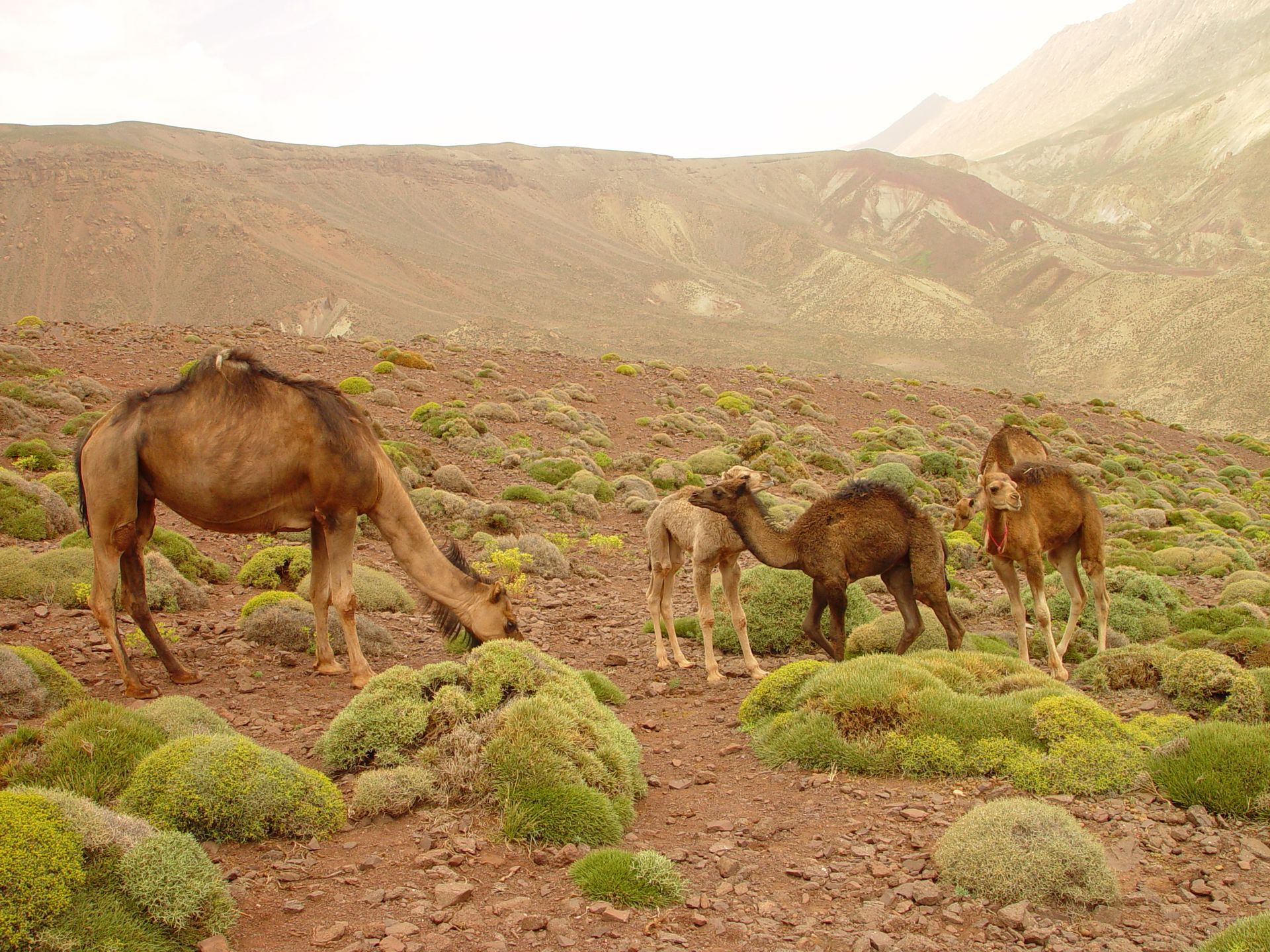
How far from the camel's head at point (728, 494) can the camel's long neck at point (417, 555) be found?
2.82 metres

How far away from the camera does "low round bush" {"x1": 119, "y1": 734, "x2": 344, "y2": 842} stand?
5652 millimetres

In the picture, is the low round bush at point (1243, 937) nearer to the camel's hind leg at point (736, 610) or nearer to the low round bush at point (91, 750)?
the camel's hind leg at point (736, 610)

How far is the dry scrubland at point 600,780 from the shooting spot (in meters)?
5.10

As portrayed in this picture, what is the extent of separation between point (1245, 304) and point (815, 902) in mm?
107355

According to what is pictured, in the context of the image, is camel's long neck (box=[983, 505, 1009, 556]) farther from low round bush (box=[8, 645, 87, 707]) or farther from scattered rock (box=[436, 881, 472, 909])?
low round bush (box=[8, 645, 87, 707])

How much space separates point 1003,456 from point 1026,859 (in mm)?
8466

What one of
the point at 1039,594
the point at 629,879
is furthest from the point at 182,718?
the point at 1039,594

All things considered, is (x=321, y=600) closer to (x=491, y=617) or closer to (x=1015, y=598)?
(x=491, y=617)

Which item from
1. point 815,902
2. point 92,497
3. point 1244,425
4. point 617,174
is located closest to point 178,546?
point 92,497

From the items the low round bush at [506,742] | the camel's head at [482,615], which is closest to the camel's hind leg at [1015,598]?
the low round bush at [506,742]

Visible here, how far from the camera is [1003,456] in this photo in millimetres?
13102

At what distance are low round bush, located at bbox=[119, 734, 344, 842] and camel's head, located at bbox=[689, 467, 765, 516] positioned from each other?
222 inches

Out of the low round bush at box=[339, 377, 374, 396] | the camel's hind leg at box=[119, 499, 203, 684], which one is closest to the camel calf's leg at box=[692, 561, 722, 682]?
the camel's hind leg at box=[119, 499, 203, 684]

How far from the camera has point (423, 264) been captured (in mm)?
114625
